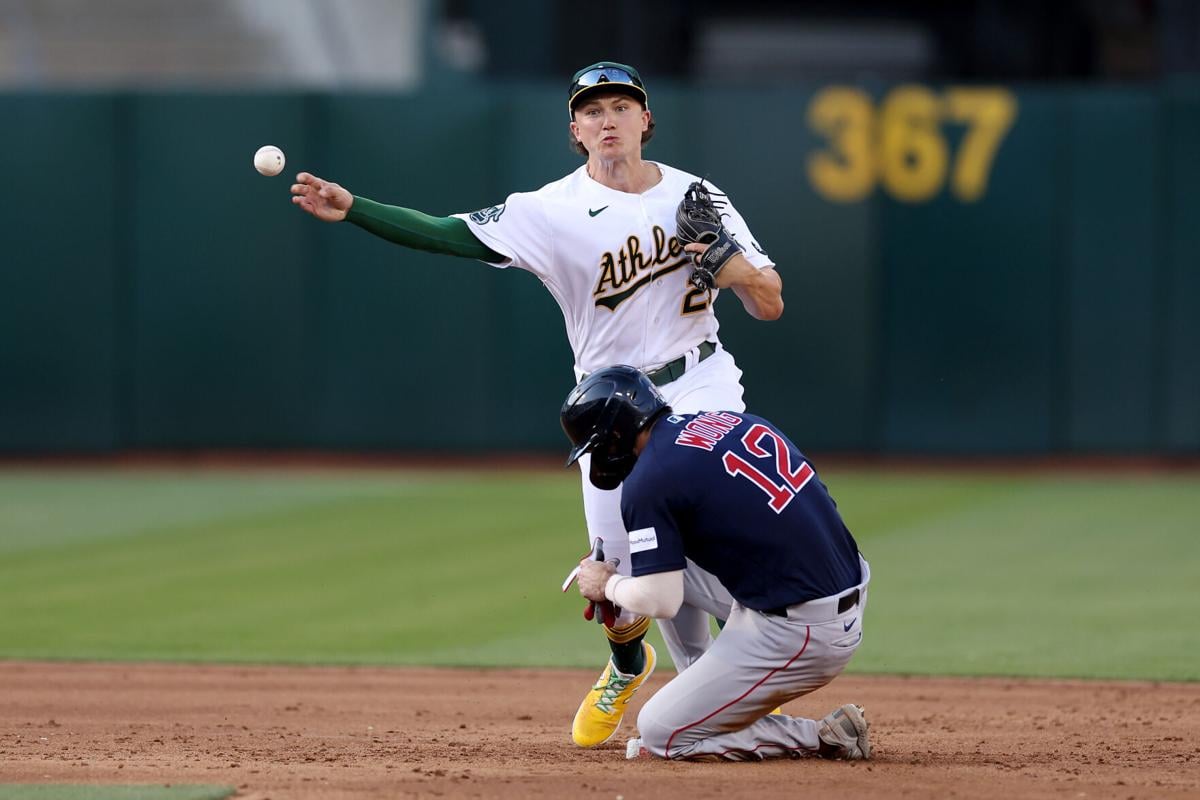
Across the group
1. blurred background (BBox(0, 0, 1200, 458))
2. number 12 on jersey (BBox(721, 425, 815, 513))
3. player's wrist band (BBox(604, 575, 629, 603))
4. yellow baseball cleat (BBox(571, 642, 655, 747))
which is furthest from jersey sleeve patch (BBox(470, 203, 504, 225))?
blurred background (BBox(0, 0, 1200, 458))

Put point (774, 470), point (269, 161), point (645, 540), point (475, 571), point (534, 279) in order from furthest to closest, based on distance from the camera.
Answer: point (534, 279)
point (475, 571)
point (269, 161)
point (774, 470)
point (645, 540)

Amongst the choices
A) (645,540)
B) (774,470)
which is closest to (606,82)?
(774,470)

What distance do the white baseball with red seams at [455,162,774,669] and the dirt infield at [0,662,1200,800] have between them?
2.32 ft

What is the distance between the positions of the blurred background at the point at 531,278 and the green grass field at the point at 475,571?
752 millimetres

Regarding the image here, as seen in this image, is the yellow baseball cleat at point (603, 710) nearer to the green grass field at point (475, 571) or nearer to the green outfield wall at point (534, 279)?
the green grass field at point (475, 571)

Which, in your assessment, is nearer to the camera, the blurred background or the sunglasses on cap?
the sunglasses on cap

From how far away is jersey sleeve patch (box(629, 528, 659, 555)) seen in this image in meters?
4.55

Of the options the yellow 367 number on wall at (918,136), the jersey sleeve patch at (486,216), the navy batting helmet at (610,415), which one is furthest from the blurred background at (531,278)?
the navy batting helmet at (610,415)

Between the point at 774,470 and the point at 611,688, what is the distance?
114cm

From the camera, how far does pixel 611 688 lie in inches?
214

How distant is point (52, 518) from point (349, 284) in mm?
3750

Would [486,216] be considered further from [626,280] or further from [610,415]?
[610,415]

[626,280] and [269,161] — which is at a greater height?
[269,161]

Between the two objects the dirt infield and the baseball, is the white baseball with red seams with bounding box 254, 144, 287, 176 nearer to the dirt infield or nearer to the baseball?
the baseball
